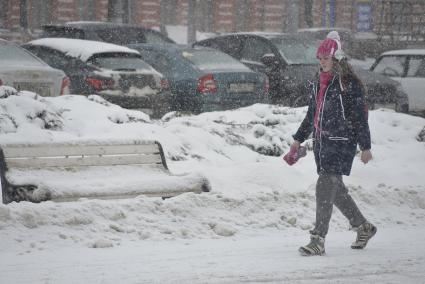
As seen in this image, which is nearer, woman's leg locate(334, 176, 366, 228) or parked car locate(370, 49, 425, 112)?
woman's leg locate(334, 176, 366, 228)

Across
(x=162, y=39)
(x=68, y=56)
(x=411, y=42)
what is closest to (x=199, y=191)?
(x=68, y=56)

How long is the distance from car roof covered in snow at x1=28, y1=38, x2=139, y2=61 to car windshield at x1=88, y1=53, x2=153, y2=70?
0.07 meters

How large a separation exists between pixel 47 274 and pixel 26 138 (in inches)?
119

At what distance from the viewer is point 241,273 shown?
5445 millimetres

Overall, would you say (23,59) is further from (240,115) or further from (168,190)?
(168,190)

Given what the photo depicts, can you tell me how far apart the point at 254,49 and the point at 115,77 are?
4609mm

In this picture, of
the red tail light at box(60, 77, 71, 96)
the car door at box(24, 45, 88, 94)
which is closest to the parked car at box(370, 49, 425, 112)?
the car door at box(24, 45, 88, 94)

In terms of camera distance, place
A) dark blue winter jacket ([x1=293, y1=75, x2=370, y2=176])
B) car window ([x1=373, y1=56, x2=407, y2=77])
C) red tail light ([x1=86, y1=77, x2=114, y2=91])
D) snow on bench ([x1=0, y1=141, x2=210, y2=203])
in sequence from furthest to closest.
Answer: car window ([x1=373, y1=56, x2=407, y2=77])
red tail light ([x1=86, y1=77, x2=114, y2=91])
snow on bench ([x1=0, y1=141, x2=210, y2=203])
dark blue winter jacket ([x1=293, y1=75, x2=370, y2=176])

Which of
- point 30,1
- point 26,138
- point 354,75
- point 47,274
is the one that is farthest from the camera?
point 30,1

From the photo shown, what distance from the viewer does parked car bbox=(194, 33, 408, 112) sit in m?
14.8

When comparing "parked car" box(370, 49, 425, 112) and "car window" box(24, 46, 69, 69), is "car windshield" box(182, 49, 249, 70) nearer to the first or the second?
"car window" box(24, 46, 69, 69)

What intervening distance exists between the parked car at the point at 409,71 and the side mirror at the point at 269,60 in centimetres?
265

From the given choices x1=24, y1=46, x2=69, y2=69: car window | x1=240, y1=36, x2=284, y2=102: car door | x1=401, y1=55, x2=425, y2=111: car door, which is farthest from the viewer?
x1=401, y1=55, x2=425, y2=111: car door

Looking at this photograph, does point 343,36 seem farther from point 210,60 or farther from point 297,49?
point 210,60
